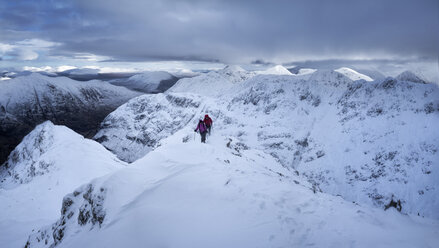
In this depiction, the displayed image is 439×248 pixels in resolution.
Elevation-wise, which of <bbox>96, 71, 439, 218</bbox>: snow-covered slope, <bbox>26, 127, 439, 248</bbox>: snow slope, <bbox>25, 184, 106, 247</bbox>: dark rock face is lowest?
<bbox>96, 71, 439, 218</bbox>: snow-covered slope

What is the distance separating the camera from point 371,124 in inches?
5871

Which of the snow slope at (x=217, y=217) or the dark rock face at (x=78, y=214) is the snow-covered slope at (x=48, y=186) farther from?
the snow slope at (x=217, y=217)

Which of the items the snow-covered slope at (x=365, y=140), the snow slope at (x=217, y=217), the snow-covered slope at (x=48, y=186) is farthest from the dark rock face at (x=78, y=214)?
the snow-covered slope at (x=365, y=140)

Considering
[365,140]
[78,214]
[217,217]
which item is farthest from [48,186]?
[365,140]

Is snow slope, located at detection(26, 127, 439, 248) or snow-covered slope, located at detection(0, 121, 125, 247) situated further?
snow-covered slope, located at detection(0, 121, 125, 247)

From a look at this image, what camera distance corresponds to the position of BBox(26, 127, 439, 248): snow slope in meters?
8.62

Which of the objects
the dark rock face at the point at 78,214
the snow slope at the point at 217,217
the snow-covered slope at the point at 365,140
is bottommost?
the snow-covered slope at the point at 365,140

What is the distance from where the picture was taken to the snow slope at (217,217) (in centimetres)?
862

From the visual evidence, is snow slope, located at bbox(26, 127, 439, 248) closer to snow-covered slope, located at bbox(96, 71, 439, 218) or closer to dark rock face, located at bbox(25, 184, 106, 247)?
dark rock face, located at bbox(25, 184, 106, 247)

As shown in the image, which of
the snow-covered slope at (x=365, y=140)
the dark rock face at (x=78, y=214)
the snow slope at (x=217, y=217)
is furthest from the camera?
the snow-covered slope at (x=365, y=140)

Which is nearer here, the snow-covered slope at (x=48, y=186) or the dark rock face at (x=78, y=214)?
the dark rock face at (x=78, y=214)

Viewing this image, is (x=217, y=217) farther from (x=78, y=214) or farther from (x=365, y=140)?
(x=365, y=140)

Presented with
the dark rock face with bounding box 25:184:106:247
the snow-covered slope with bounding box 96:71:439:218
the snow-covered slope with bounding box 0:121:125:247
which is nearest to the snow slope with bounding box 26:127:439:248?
the dark rock face with bounding box 25:184:106:247

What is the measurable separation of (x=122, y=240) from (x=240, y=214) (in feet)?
18.1
